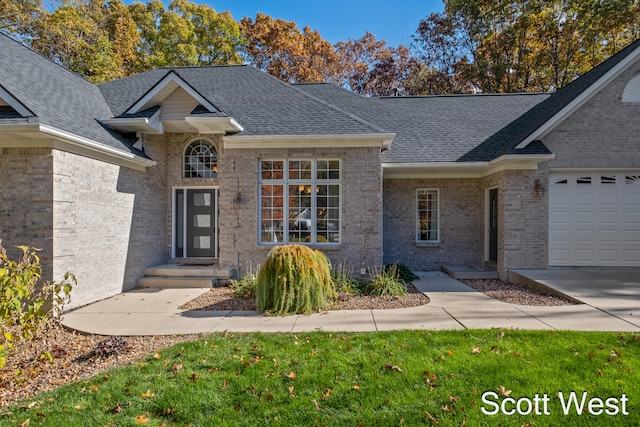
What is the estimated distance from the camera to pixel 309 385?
3.72m

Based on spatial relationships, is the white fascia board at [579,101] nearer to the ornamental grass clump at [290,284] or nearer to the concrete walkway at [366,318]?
the concrete walkway at [366,318]

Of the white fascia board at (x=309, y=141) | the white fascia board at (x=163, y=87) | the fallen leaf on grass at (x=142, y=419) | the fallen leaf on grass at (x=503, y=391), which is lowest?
the fallen leaf on grass at (x=142, y=419)

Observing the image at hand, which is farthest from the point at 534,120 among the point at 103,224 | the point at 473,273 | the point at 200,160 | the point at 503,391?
the point at 103,224

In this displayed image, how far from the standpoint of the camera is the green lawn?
3191 millimetres

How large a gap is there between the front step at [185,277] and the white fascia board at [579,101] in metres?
8.53

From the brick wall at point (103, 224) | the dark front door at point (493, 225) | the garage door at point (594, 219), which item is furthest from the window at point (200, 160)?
the garage door at point (594, 219)

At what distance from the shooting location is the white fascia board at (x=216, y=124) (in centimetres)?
834

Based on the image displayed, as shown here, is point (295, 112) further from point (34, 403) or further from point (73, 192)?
point (34, 403)

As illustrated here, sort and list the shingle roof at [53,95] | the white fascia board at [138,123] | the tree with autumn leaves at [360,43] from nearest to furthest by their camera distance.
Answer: the shingle roof at [53,95] < the white fascia board at [138,123] < the tree with autumn leaves at [360,43]

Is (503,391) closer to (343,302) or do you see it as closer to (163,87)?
(343,302)

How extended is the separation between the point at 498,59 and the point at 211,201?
21.4 metres

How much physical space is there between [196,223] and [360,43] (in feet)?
72.4

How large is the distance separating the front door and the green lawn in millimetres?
5602

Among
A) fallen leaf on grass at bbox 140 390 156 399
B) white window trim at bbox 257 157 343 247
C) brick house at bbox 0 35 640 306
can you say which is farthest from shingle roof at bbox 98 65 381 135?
fallen leaf on grass at bbox 140 390 156 399
